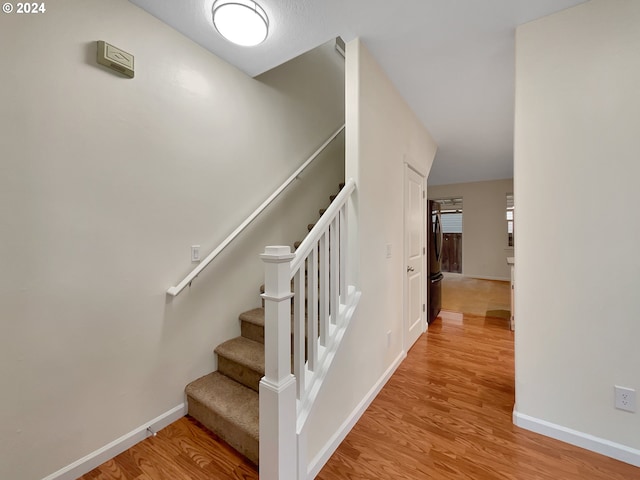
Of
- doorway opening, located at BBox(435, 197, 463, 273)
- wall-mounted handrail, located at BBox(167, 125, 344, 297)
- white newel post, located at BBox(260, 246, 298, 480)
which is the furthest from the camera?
doorway opening, located at BBox(435, 197, 463, 273)

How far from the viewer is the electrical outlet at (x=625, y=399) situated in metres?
1.36

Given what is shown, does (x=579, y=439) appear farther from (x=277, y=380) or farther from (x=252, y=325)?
(x=252, y=325)

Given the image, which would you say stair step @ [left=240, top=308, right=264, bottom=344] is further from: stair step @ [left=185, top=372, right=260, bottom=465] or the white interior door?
the white interior door

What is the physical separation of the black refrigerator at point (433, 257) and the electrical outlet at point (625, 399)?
7.08 ft

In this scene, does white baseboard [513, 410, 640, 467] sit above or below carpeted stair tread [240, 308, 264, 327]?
below

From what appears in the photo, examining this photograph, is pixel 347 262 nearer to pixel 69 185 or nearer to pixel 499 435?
pixel 499 435

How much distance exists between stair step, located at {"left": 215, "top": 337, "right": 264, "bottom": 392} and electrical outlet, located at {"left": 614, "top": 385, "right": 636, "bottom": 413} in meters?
1.96

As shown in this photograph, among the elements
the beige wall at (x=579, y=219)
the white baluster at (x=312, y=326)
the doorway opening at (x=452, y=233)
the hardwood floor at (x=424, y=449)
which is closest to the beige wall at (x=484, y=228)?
the doorway opening at (x=452, y=233)

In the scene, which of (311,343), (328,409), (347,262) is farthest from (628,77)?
(328,409)

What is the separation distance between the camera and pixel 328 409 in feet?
4.66

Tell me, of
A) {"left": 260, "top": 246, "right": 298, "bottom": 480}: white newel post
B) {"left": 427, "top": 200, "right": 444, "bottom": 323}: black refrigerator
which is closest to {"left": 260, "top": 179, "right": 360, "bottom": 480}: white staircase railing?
{"left": 260, "top": 246, "right": 298, "bottom": 480}: white newel post

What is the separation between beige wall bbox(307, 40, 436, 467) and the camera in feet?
4.99

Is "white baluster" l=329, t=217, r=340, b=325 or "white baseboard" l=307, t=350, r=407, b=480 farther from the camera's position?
"white baluster" l=329, t=217, r=340, b=325

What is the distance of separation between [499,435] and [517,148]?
5.85 ft
